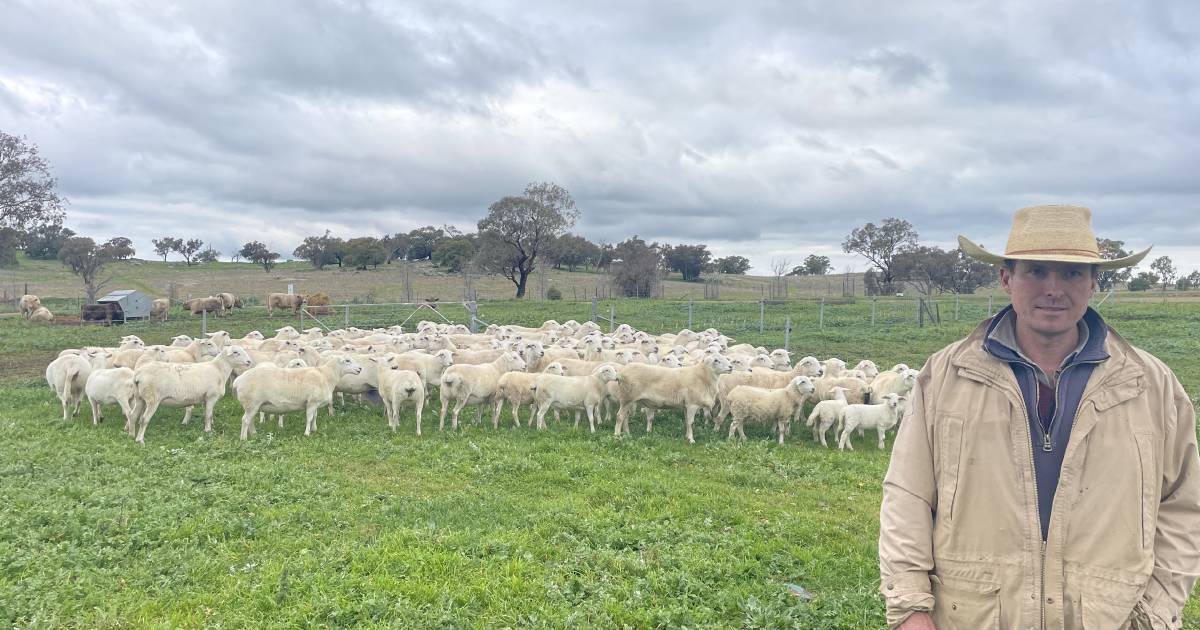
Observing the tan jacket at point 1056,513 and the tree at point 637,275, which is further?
the tree at point 637,275

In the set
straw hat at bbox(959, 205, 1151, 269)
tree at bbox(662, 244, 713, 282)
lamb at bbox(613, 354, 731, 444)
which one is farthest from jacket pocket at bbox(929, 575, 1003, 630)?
tree at bbox(662, 244, 713, 282)

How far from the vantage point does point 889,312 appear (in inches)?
1481

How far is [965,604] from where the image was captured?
2682 millimetres

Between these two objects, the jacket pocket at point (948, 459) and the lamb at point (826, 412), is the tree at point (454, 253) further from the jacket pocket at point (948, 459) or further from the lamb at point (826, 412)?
the jacket pocket at point (948, 459)

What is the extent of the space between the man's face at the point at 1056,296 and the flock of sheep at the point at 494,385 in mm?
9089

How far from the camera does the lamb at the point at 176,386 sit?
1102 centimetres

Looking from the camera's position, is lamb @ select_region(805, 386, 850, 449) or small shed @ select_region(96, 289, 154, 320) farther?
small shed @ select_region(96, 289, 154, 320)

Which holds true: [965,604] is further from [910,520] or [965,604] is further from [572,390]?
[572,390]

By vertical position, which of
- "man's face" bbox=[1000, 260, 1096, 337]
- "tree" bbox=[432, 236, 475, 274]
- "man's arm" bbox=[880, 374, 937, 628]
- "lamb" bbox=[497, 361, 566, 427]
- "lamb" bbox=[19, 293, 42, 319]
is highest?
"tree" bbox=[432, 236, 475, 274]

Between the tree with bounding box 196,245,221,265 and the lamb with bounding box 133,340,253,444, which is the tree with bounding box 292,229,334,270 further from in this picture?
the lamb with bounding box 133,340,253,444

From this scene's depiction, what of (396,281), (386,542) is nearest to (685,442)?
(386,542)

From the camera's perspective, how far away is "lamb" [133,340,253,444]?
1102 cm

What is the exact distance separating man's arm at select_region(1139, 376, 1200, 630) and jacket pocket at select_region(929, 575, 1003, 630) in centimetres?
54

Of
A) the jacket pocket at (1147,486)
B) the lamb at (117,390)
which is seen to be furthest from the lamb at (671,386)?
the jacket pocket at (1147,486)
